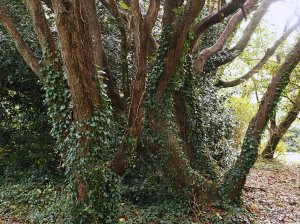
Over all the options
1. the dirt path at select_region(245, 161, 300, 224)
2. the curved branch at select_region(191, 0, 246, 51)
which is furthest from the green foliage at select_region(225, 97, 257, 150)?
the curved branch at select_region(191, 0, 246, 51)

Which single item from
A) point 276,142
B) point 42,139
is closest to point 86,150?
point 42,139

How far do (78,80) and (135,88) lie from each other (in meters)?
1.31

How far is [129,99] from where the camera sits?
5.92 meters

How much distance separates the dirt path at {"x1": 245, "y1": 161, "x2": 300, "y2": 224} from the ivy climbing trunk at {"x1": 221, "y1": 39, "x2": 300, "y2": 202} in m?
0.82

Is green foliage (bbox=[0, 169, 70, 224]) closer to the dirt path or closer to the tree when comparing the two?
the tree

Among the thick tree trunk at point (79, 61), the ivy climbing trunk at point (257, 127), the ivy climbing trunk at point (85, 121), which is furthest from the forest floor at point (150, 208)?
the thick tree trunk at point (79, 61)

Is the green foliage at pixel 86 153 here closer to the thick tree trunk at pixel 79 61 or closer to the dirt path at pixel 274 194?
the thick tree trunk at pixel 79 61

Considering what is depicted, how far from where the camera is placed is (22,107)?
8172 millimetres

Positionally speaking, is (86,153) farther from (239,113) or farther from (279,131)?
(279,131)

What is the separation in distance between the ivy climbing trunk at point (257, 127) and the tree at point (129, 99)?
2 centimetres

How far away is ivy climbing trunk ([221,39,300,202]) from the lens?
5820 millimetres

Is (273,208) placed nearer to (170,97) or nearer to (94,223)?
(170,97)

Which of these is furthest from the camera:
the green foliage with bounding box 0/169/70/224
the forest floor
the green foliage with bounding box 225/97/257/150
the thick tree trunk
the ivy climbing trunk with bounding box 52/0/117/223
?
the green foliage with bounding box 225/97/257/150

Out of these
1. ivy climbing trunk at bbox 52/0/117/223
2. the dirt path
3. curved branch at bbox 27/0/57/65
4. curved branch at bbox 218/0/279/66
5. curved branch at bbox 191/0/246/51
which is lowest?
the dirt path
